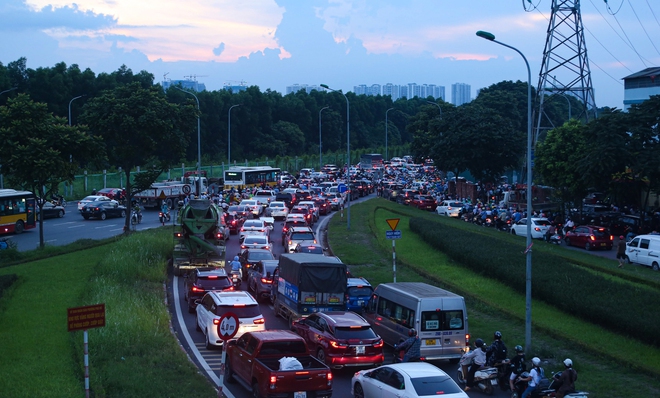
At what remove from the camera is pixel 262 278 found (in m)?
27.1

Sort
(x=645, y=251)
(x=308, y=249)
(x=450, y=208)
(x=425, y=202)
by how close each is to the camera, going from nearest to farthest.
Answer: (x=308, y=249)
(x=645, y=251)
(x=450, y=208)
(x=425, y=202)

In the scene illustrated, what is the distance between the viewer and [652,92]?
6506 cm

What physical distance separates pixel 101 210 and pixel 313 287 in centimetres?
3554

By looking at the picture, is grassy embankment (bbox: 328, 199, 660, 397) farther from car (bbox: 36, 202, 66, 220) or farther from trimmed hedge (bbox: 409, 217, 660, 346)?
car (bbox: 36, 202, 66, 220)

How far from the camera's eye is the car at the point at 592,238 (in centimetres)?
3959

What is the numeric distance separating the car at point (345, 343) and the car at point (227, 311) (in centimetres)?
188

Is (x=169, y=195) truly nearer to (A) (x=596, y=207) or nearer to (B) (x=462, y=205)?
(B) (x=462, y=205)

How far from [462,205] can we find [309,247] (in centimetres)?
2865

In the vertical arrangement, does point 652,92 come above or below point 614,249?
above

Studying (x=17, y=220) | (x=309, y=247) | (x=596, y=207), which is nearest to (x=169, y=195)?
(x=17, y=220)

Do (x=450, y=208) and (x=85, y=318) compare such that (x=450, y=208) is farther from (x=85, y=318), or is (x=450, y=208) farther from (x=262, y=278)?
(x=85, y=318)

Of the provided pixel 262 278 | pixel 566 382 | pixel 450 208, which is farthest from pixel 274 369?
pixel 450 208

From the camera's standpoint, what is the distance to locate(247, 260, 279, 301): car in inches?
1061

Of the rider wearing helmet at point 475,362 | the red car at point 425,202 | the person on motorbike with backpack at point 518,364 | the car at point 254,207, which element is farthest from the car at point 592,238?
the person on motorbike with backpack at point 518,364
